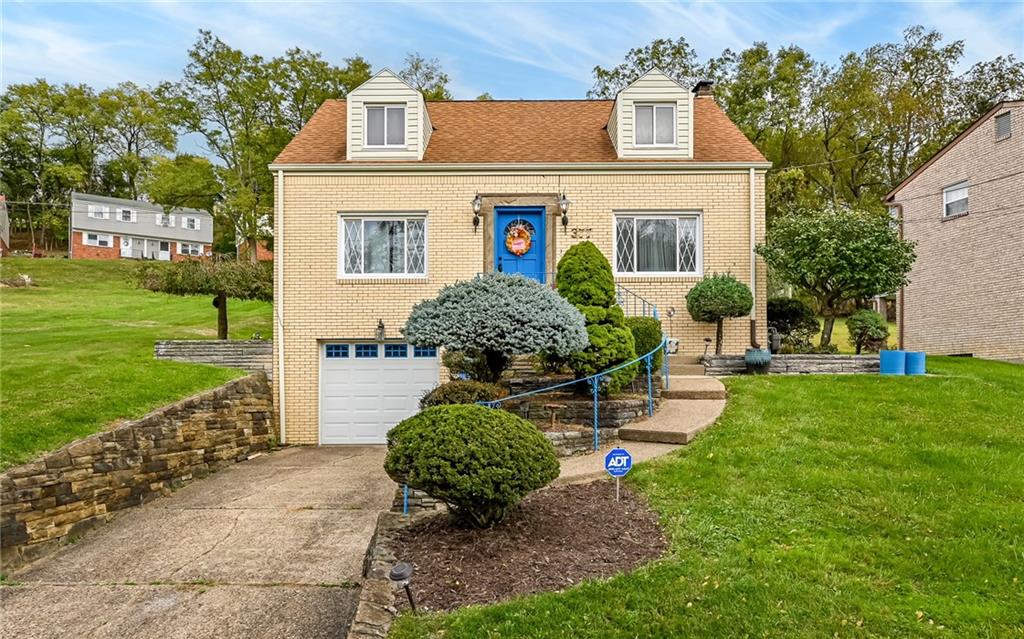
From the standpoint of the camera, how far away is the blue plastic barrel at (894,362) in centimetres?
1077

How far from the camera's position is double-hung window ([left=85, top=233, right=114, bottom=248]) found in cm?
4147

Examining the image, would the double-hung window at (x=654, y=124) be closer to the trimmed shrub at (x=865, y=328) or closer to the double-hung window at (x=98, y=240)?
the trimmed shrub at (x=865, y=328)

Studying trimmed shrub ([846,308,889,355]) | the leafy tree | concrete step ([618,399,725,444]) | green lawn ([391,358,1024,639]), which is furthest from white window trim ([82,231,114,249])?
green lawn ([391,358,1024,639])

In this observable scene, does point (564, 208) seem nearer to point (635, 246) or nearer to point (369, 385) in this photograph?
point (635, 246)

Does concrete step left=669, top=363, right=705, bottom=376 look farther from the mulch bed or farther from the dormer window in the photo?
the dormer window

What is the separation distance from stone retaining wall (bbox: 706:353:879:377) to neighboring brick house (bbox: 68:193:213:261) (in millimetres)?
37934

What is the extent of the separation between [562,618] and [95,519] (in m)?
6.99

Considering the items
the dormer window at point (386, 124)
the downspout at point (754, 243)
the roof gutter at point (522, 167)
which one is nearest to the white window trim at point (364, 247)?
the roof gutter at point (522, 167)

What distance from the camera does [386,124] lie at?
43.2ft

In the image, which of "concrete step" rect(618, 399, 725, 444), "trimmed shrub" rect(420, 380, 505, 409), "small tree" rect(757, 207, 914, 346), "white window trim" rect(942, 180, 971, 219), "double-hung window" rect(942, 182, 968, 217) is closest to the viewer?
"concrete step" rect(618, 399, 725, 444)

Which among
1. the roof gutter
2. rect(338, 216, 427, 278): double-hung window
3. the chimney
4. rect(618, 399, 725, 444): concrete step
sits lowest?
rect(618, 399, 725, 444): concrete step

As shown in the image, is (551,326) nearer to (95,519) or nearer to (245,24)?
(95,519)

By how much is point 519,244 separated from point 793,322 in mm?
6232

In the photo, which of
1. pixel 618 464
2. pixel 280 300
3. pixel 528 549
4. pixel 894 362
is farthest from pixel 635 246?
pixel 528 549
